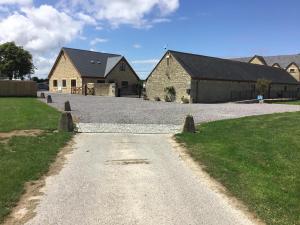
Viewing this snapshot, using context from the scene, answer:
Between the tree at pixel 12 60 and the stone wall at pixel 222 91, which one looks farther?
the tree at pixel 12 60

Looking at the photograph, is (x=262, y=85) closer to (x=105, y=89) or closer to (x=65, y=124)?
(x=105, y=89)

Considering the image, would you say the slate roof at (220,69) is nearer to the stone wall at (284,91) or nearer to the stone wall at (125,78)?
the stone wall at (284,91)

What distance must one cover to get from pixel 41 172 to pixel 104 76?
162 feet

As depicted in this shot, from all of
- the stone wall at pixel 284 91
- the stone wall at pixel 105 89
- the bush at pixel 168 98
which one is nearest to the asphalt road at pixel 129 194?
the bush at pixel 168 98

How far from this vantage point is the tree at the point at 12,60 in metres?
69.8

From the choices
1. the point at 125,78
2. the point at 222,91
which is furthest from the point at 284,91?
the point at 125,78

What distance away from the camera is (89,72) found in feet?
183

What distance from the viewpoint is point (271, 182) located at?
27.3ft

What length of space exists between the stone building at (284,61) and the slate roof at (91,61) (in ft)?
103

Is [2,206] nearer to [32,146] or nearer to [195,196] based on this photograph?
[195,196]

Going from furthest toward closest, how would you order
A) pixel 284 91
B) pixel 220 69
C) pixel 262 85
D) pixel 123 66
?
pixel 123 66 < pixel 284 91 < pixel 262 85 < pixel 220 69

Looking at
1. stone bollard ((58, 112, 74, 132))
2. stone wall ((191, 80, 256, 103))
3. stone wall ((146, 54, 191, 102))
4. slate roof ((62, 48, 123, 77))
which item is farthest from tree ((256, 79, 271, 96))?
stone bollard ((58, 112, 74, 132))

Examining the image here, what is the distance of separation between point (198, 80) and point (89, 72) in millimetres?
20406

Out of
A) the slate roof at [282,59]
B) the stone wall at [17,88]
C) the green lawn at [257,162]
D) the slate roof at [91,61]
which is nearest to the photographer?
the green lawn at [257,162]
